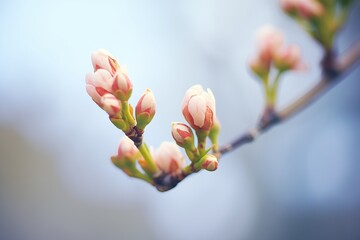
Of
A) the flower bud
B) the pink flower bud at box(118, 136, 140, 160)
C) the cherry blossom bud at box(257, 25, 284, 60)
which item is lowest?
the cherry blossom bud at box(257, 25, 284, 60)

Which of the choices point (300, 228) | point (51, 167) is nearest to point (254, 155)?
point (300, 228)

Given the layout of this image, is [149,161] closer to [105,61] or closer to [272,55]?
[105,61]

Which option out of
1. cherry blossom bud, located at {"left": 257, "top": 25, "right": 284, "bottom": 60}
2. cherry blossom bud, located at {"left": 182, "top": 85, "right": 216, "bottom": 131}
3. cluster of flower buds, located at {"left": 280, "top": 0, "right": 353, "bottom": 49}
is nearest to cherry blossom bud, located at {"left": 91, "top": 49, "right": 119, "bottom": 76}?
cherry blossom bud, located at {"left": 182, "top": 85, "right": 216, "bottom": 131}

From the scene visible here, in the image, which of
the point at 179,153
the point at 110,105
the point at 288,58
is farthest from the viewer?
the point at 288,58

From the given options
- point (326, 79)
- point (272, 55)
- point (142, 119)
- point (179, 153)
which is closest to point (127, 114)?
point (142, 119)

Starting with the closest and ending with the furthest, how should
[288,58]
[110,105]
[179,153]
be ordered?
[110,105], [179,153], [288,58]

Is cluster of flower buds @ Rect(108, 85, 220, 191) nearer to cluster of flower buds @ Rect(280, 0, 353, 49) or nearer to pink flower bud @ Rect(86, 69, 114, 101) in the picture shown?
pink flower bud @ Rect(86, 69, 114, 101)

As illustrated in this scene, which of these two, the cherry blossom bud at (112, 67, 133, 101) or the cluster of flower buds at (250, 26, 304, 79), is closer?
the cherry blossom bud at (112, 67, 133, 101)

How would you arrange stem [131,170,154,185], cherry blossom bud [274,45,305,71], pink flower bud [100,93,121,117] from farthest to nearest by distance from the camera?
cherry blossom bud [274,45,305,71], stem [131,170,154,185], pink flower bud [100,93,121,117]

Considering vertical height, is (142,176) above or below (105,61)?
below
